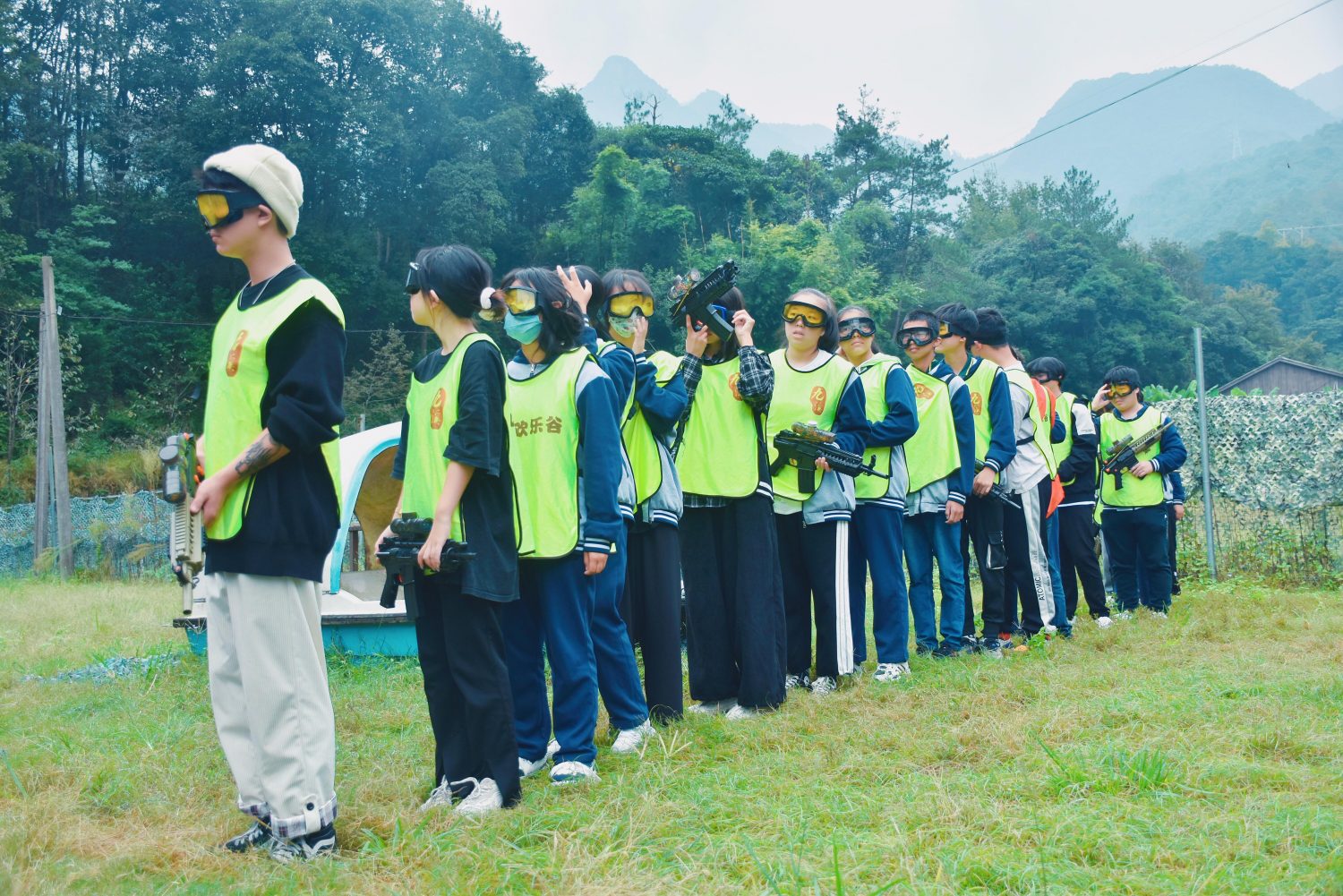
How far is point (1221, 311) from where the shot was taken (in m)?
55.4

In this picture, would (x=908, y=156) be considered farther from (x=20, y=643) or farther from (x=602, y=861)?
(x=602, y=861)

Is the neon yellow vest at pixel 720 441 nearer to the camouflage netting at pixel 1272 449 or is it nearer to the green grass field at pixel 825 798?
the green grass field at pixel 825 798

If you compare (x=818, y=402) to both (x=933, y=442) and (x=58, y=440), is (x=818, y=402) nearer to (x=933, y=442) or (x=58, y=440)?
(x=933, y=442)

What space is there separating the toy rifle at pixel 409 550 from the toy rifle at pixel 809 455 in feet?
7.70

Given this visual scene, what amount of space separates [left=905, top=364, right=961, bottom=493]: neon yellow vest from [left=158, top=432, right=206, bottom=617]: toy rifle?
157 inches

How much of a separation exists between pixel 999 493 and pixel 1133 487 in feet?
7.23

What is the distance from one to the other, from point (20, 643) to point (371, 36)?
29738mm

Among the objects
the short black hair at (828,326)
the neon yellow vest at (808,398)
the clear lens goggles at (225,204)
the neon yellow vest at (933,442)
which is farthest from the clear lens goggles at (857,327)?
the clear lens goggles at (225,204)

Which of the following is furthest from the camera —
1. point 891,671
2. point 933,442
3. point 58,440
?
point 58,440

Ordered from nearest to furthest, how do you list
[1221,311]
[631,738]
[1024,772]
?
[1024,772] → [631,738] → [1221,311]

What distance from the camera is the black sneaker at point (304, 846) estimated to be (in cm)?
326

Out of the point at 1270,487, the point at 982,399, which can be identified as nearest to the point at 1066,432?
the point at 982,399

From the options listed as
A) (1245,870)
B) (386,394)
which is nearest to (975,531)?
(1245,870)

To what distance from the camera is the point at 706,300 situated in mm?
5270
